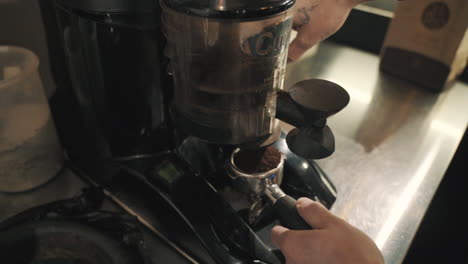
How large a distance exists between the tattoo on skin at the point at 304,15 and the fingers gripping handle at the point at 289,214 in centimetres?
24

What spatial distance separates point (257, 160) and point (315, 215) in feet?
0.37

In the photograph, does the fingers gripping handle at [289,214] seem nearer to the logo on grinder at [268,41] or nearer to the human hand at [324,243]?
the human hand at [324,243]

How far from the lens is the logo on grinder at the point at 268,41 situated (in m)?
0.38

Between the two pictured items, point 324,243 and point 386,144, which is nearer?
point 324,243

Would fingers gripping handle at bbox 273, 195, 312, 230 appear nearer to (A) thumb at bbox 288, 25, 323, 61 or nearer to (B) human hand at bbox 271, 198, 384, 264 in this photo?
(B) human hand at bbox 271, 198, 384, 264

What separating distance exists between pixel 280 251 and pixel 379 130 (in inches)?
16.3

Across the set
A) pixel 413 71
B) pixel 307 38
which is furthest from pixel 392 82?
pixel 307 38

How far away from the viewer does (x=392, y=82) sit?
922mm

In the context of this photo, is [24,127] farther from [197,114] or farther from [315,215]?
[315,215]

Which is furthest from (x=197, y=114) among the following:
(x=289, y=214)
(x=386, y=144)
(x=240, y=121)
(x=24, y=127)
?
(x=386, y=144)

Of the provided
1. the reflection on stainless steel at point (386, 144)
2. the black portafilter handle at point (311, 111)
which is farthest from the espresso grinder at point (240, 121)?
the reflection on stainless steel at point (386, 144)

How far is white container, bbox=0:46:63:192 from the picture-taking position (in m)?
0.54

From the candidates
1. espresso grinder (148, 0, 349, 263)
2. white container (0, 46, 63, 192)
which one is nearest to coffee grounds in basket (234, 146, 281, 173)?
espresso grinder (148, 0, 349, 263)

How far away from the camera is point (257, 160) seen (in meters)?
0.50
